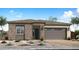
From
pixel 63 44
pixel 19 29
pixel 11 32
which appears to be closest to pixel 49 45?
pixel 63 44

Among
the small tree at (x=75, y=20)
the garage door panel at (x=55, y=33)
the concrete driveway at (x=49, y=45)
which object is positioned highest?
the small tree at (x=75, y=20)

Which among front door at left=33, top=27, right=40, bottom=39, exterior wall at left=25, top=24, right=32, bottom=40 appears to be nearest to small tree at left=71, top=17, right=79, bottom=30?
front door at left=33, top=27, right=40, bottom=39

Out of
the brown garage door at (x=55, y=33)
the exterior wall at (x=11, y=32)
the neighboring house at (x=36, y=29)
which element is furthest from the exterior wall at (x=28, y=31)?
the brown garage door at (x=55, y=33)

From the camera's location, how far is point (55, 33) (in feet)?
33.5

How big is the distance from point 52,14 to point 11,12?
1801mm

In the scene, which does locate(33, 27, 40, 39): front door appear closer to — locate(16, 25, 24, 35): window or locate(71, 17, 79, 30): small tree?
locate(16, 25, 24, 35): window

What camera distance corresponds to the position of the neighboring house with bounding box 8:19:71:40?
9938 millimetres

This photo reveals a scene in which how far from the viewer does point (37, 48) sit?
9.94 m

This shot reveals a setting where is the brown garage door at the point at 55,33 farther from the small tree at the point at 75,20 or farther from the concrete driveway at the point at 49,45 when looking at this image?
the small tree at the point at 75,20

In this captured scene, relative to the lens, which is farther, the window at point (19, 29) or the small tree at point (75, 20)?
the window at point (19, 29)

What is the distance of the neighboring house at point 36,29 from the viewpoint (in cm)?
994
